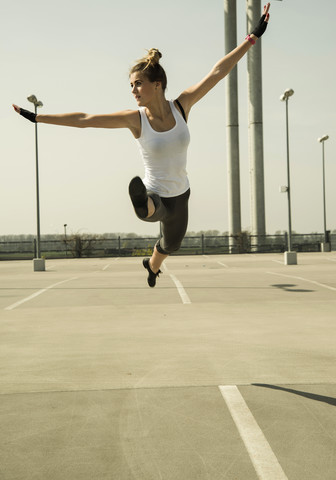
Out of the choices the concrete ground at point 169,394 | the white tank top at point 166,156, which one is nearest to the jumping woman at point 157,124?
the white tank top at point 166,156

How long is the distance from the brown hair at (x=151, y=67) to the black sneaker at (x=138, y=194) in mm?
890

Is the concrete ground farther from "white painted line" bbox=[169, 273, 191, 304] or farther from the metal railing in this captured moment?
the metal railing

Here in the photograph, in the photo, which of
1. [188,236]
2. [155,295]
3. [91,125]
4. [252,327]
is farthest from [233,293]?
[188,236]

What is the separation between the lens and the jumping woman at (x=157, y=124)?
4.68 metres

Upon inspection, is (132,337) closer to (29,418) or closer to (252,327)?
(252,327)

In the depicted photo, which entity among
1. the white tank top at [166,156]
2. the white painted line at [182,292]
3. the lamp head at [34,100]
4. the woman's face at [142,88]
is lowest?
the white painted line at [182,292]

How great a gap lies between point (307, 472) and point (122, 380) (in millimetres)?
2497

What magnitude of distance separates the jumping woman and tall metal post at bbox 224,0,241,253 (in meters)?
38.2

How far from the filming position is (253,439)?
3.86m

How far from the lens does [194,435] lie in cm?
394

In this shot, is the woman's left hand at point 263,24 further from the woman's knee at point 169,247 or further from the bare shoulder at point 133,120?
the woman's knee at point 169,247

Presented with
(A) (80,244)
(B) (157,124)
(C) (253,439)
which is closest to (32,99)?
(A) (80,244)

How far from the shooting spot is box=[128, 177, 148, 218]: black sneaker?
4.65 m

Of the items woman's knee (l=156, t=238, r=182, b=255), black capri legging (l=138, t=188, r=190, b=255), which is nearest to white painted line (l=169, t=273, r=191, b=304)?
woman's knee (l=156, t=238, r=182, b=255)
